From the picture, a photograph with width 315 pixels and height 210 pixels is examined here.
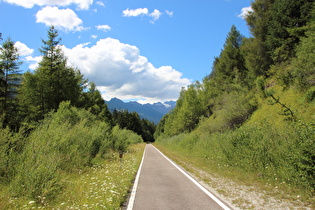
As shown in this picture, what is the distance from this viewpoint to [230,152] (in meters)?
11.9

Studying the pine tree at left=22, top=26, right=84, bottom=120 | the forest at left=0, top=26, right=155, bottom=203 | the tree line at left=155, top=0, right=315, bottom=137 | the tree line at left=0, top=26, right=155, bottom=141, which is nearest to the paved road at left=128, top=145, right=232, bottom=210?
the forest at left=0, top=26, right=155, bottom=203

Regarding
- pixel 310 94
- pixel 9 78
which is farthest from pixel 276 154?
pixel 9 78

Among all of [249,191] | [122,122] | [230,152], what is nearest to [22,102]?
[230,152]

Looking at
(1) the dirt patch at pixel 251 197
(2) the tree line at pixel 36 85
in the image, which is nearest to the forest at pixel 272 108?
(1) the dirt patch at pixel 251 197

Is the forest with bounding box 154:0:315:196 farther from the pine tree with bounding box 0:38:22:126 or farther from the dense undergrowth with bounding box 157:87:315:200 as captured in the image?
the pine tree with bounding box 0:38:22:126

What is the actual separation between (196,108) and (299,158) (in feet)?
125

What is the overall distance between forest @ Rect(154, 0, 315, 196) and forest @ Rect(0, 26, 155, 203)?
26.3 feet

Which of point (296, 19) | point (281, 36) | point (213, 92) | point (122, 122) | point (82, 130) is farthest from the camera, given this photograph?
point (122, 122)

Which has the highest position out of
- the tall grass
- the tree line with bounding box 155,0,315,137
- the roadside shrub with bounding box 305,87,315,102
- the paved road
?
the tree line with bounding box 155,0,315,137

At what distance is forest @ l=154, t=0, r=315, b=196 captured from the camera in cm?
702

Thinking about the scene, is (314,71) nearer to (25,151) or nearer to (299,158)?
(299,158)

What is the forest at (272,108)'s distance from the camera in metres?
7.02

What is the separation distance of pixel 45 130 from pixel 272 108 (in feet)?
59.6

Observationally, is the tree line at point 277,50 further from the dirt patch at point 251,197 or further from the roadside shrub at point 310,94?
the dirt patch at point 251,197
